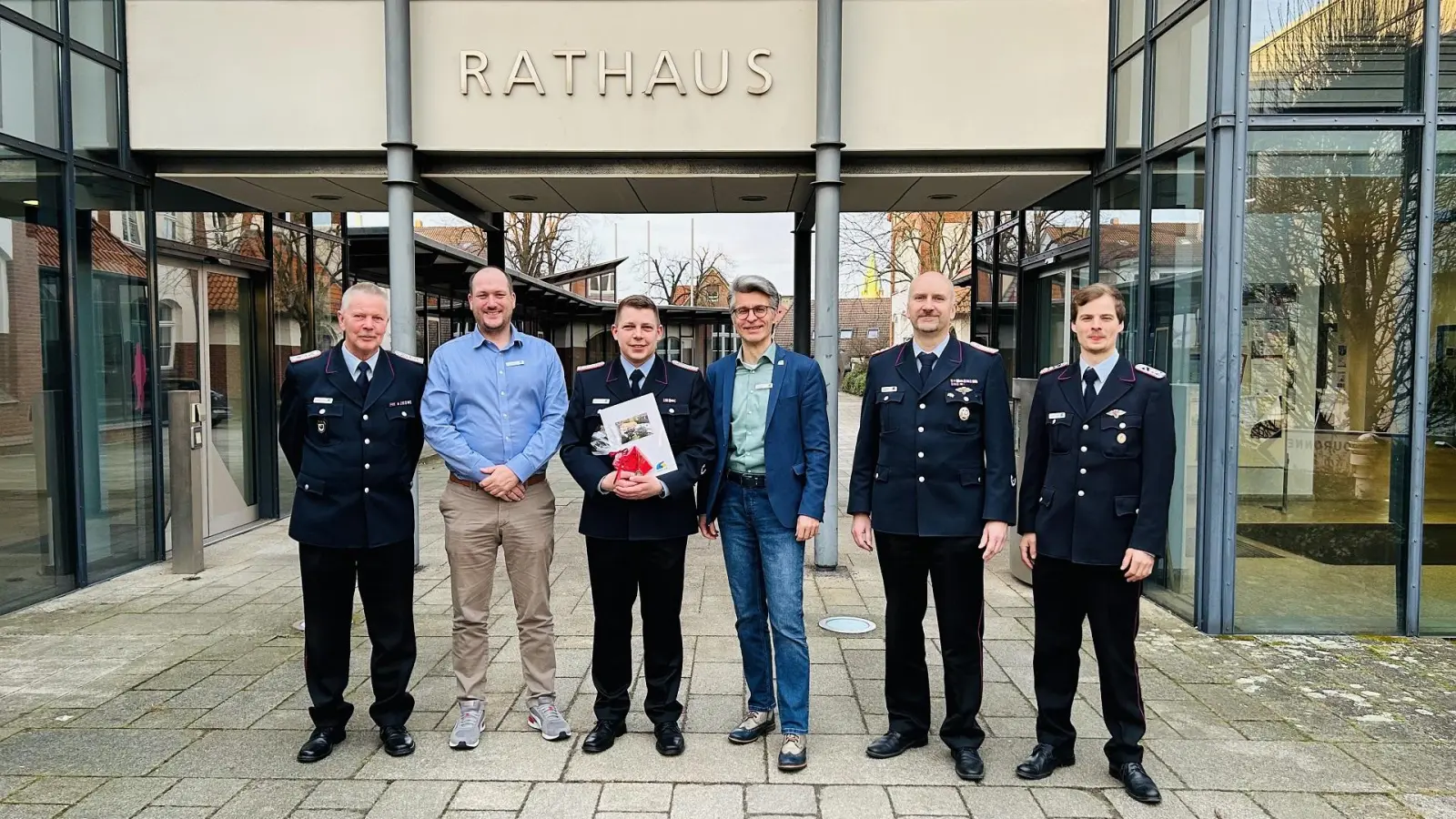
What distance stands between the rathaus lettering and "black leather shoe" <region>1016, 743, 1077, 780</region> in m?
4.96

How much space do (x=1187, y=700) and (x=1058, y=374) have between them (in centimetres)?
189

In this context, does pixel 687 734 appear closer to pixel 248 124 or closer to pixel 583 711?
pixel 583 711

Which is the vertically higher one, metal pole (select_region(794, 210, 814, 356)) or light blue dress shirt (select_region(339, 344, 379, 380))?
metal pole (select_region(794, 210, 814, 356))

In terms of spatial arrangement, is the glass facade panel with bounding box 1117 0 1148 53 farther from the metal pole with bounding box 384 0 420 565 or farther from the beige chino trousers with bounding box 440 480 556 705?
the beige chino trousers with bounding box 440 480 556 705

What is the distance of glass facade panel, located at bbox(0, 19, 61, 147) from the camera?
5.77 meters

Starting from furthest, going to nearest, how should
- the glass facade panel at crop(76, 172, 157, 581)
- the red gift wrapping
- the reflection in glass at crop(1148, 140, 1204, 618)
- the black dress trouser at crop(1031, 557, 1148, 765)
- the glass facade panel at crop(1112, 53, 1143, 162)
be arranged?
the glass facade panel at crop(76, 172, 157, 581) < the glass facade panel at crop(1112, 53, 1143, 162) < the reflection in glass at crop(1148, 140, 1204, 618) < the red gift wrapping < the black dress trouser at crop(1031, 557, 1148, 765)

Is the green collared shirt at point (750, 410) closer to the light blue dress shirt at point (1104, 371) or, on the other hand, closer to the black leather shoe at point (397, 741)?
the light blue dress shirt at point (1104, 371)

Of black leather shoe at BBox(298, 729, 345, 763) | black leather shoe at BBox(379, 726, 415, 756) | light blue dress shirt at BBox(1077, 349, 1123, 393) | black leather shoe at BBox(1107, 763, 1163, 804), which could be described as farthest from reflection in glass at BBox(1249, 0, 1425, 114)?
black leather shoe at BBox(298, 729, 345, 763)

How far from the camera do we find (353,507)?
359 cm

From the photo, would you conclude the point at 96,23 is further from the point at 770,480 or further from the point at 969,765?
the point at 969,765

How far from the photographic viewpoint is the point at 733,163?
6895 millimetres

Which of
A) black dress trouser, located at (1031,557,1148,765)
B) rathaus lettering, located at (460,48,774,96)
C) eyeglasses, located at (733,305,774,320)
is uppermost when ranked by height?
rathaus lettering, located at (460,48,774,96)

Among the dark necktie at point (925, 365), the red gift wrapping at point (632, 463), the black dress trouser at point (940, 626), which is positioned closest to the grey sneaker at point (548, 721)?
the red gift wrapping at point (632, 463)

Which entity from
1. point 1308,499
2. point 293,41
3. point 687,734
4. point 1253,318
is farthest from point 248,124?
point 1308,499
